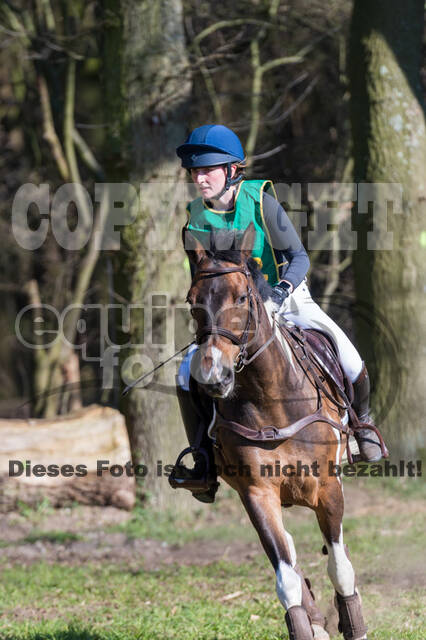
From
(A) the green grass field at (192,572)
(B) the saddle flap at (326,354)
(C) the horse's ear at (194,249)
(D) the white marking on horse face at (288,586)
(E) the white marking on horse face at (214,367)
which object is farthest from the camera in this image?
(A) the green grass field at (192,572)

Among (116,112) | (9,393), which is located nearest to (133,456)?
(116,112)

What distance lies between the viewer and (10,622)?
5.70 metres

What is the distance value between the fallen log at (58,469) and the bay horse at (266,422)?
14.3 ft

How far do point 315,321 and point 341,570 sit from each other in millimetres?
1498

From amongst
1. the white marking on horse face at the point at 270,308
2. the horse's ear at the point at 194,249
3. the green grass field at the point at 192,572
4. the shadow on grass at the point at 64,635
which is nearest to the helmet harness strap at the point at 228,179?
the horse's ear at the point at 194,249

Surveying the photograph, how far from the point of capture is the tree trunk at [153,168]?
8.54 meters

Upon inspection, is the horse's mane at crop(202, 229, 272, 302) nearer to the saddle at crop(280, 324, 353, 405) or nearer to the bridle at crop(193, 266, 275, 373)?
the bridle at crop(193, 266, 275, 373)

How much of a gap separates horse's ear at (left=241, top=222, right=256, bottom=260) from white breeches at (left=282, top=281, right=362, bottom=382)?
40.0 inches

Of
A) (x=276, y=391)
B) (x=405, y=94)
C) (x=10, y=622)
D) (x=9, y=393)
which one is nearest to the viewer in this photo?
(x=276, y=391)

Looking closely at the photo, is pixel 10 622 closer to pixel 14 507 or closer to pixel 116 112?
pixel 14 507

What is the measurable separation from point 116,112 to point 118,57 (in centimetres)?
60

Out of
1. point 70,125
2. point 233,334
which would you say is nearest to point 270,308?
point 233,334

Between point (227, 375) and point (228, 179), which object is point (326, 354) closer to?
point (228, 179)

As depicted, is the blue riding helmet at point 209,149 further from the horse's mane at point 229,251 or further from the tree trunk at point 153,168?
the tree trunk at point 153,168
